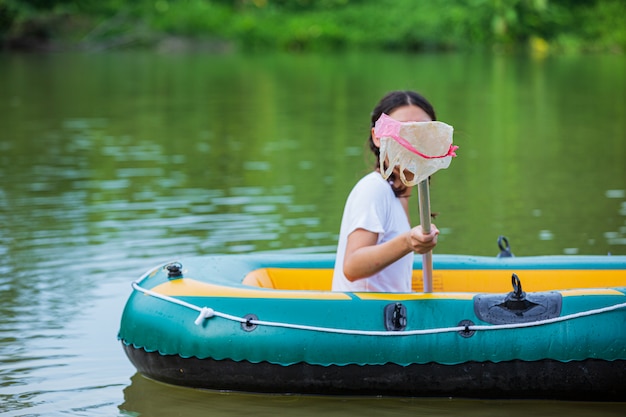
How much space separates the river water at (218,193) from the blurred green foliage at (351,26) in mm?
15498

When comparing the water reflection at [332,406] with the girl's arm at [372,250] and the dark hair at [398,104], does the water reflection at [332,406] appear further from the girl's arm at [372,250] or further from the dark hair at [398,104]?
the dark hair at [398,104]

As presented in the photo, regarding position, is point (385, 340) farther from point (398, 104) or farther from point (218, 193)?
point (218, 193)

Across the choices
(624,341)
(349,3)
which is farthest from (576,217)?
(349,3)

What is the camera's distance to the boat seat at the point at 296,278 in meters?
5.07

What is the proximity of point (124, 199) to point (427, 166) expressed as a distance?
5.58 m

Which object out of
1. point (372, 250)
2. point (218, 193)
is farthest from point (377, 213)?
point (218, 193)

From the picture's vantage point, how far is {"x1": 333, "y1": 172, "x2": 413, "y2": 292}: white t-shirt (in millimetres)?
4352

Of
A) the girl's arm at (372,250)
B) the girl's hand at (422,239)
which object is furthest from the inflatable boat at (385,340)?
the girl's hand at (422,239)

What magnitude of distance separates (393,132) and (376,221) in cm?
50

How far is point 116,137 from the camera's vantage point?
13391 mm

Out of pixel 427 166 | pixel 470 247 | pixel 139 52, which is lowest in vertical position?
pixel 470 247

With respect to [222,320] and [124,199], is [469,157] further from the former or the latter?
[222,320]

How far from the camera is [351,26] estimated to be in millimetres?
38906

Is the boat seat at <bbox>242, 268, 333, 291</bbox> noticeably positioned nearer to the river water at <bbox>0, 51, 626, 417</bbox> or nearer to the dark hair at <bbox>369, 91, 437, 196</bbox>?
the river water at <bbox>0, 51, 626, 417</bbox>
